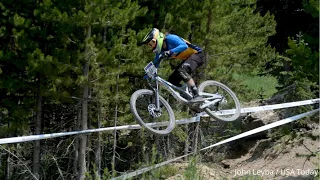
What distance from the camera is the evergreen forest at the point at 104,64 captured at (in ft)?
50.8

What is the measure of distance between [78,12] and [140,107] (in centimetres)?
484

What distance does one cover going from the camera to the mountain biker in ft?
30.1

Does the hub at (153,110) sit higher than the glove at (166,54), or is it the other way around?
the glove at (166,54)

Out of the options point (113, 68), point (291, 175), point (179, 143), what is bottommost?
point (179, 143)

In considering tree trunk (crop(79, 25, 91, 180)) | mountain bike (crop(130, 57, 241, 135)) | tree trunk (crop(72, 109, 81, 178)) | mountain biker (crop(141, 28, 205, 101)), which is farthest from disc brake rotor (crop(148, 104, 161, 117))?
tree trunk (crop(72, 109, 81, 178))

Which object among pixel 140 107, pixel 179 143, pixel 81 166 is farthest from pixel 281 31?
pixel 140 107

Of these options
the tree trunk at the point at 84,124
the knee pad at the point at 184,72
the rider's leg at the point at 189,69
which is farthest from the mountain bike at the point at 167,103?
the tree trunk at the point at 84,124

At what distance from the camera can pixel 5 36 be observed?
16.8 meters

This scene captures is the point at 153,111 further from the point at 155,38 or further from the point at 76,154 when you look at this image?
the point at 76,154

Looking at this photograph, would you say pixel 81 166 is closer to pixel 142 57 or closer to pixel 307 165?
pixel 142 57

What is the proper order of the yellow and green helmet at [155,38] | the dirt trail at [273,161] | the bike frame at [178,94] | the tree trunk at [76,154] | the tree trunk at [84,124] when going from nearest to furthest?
the yellow and green helmet at [155,38] → the bike frame at [178,94] → the dirt trail at [273,161] → the tree trunk at [84,124] → the tree trunk at [76,154]

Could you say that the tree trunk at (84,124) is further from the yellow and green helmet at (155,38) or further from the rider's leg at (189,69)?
the yellow and green helmet at (155,38)

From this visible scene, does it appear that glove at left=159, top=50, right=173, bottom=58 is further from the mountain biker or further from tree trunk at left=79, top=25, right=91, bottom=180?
tree trunk at left=79, top=25, right=91, bottom=180

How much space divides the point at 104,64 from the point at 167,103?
6.63 metres
